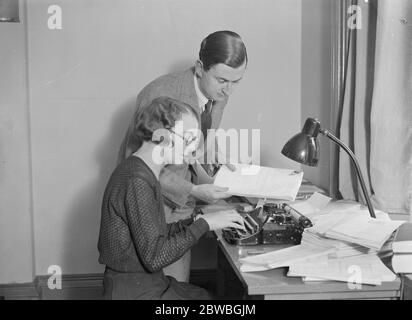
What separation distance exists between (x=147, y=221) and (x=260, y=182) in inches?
19.5

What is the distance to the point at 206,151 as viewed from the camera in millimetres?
Result: 1891

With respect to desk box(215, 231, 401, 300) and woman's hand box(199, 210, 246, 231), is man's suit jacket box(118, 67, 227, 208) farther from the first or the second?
desk box(215, 231, 401, 300)

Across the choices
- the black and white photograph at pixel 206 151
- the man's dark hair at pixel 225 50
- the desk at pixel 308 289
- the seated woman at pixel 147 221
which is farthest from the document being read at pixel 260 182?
the desk at pixel 308 289

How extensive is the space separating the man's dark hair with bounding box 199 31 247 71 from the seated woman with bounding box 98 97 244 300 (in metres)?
0.28

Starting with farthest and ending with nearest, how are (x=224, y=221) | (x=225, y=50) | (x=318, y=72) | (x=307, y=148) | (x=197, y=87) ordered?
(x=318, y=72), (x=197, y=87), (x=225, y=50), (x=307, y=148), (x=224, y=221)

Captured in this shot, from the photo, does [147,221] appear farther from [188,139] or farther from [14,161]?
[14,161]

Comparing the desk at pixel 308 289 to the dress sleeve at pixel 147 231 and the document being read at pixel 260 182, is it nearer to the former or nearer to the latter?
the dress sleeve at pixel 147 231

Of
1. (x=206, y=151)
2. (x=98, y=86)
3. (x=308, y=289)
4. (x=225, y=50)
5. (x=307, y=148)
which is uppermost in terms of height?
(x=225, y=50)

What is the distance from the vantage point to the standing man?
1.53 m

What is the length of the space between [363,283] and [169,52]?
1.45 meters

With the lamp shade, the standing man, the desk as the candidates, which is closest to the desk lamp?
the lamp shade

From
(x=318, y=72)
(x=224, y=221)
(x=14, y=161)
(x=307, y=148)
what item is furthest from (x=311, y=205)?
(x=14, y=161)

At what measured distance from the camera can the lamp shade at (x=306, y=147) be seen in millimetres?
1386
